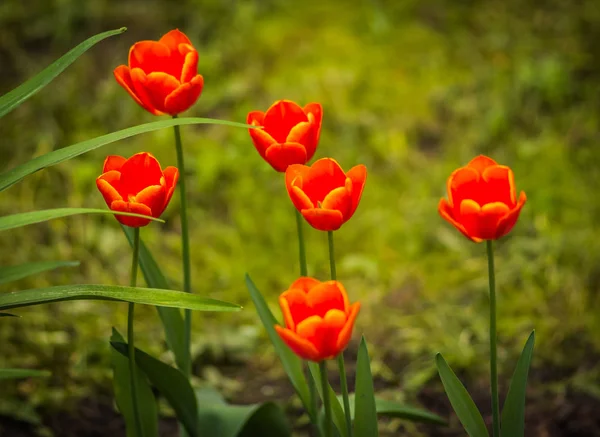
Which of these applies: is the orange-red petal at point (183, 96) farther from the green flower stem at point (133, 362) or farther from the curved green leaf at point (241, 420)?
the curved green leaf at point (241, 420)

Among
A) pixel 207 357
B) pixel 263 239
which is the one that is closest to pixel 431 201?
pixel 263 239

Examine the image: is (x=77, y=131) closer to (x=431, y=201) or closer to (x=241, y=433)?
(x=431, y=201)

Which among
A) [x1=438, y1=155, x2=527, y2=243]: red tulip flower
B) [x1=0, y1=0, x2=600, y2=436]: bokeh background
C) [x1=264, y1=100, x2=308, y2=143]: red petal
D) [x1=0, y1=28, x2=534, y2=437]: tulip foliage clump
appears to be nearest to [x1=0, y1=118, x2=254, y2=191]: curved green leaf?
[x1=0, y1=28, x2=534, y2=437]: tulip foliage clump

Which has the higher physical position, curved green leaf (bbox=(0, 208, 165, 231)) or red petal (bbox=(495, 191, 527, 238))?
curved green leaf (bbox=(0, 208, 165, 231))

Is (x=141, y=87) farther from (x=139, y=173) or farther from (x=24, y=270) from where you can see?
(x=24, y=270)

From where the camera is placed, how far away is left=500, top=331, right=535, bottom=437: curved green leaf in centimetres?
117

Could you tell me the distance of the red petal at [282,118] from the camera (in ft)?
4.15

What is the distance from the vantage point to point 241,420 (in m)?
1.50

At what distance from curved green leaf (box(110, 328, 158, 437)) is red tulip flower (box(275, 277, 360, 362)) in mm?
422

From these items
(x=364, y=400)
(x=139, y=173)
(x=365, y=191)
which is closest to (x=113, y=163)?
(x=139, y=173)

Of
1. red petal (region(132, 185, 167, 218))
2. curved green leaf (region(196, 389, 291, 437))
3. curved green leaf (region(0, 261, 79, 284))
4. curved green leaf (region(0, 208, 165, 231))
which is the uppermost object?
red petal (region(132, 185, 167, 218))

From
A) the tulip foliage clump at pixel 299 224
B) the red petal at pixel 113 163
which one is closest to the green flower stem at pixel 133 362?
the tulip foliage clump at pixel 299 224

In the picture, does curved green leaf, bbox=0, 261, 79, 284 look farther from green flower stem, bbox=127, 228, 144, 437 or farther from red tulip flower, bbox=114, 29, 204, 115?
red tulip flower, bbox=114, 29, 204, 115

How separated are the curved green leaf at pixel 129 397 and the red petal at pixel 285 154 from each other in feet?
1.42
